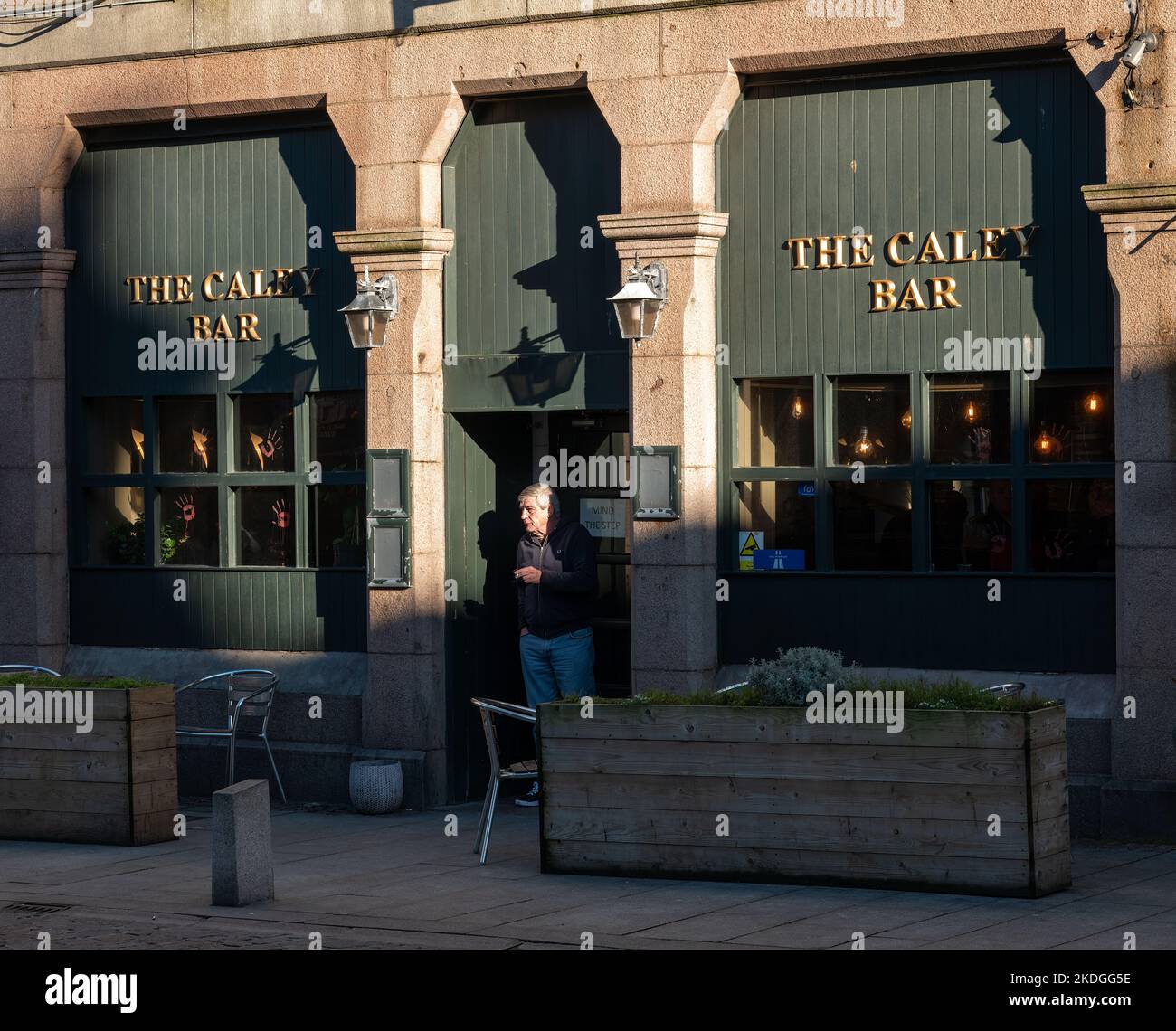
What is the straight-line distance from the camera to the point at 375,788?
1353cm

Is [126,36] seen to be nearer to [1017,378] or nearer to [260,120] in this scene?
[260,120]

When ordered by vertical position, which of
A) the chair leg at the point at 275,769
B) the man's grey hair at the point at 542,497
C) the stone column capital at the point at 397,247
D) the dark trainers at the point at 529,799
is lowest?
the dark trainers at the point at 529,799

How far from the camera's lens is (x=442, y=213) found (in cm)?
1389

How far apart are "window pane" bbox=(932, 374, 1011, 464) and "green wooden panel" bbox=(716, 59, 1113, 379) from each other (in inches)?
10.2

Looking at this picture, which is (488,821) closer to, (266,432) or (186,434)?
(266,432)

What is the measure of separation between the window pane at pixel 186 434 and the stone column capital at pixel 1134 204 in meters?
7.03

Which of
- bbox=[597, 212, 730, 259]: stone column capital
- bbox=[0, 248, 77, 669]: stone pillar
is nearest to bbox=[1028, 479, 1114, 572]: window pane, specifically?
bbox=[597, 212, 730, 259]: stone column capital

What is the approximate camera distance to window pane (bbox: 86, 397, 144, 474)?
15.4m

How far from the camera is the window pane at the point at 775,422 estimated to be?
1277cm

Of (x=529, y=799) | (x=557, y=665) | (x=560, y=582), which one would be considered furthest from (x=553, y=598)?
(x=529, y=799)

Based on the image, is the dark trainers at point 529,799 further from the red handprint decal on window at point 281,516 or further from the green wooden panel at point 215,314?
the red handprint decal on window at point 281,516

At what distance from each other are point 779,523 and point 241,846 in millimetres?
4529

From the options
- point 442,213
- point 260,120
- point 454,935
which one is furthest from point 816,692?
point 260,120

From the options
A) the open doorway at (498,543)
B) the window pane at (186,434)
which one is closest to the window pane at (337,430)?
the open doorway at (498,543)
